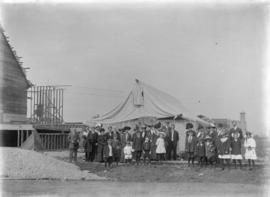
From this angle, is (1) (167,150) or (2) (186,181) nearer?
(2) (186,181)

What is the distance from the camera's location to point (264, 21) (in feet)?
32.3

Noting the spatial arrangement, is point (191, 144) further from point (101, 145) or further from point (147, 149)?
point (101, 145)

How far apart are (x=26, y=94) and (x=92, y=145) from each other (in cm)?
1054

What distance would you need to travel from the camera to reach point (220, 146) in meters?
14.9

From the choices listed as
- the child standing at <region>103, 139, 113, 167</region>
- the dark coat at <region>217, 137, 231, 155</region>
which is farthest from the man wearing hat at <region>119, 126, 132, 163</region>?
the dark coat at <region>217, 137, 231, 155</region>

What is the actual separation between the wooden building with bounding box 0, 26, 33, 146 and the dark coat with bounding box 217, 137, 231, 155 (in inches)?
426

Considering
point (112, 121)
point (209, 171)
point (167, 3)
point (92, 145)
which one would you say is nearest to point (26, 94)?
point (112, 121)

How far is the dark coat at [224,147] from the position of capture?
14.7 m

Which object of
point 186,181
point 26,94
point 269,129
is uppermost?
point 26,94

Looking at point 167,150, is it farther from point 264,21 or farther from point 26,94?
point 26,94

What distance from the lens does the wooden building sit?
2169 cm

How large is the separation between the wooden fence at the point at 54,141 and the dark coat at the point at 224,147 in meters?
10.7

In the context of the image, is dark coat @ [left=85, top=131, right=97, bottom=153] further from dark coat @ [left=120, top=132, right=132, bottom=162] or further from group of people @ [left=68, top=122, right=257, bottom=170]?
dark coat @ [left=120, top=132, right=132, bottom=162]

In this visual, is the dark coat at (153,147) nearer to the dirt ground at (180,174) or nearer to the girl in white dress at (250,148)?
the dirt ground at (180,174)
